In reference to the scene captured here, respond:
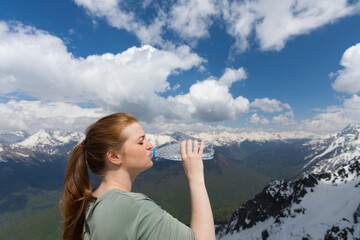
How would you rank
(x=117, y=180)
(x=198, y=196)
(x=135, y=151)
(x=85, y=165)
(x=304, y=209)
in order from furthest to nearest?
(x=304, y=209), (x=85, y=165), (x=135, y=151), (x=117, y=180), (x=198, y=196)

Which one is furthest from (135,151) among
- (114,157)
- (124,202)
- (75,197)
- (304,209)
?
(304,209)

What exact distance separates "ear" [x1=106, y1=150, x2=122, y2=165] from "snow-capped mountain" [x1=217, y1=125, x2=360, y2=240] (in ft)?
184

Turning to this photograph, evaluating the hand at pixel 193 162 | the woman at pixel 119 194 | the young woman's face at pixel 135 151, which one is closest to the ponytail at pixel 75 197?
the woman at pixel 119 194

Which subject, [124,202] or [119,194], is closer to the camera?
[124,202]

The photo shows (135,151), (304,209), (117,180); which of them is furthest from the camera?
(304,209)

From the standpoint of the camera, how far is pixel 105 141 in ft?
8.75

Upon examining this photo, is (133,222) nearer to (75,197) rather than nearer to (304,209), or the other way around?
(75,197)

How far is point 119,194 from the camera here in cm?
204

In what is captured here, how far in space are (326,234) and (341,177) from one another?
3919 cm

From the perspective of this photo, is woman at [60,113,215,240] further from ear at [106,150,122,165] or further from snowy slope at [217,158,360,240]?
snowy slope at [217,158,360,240]

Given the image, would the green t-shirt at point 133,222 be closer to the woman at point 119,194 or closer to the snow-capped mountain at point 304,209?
the woman at point 119,194

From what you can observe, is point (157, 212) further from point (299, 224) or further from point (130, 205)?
point (299, 224)

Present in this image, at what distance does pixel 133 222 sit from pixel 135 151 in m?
1.01

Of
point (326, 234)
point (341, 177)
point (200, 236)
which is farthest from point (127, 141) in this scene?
point (341, 177)
